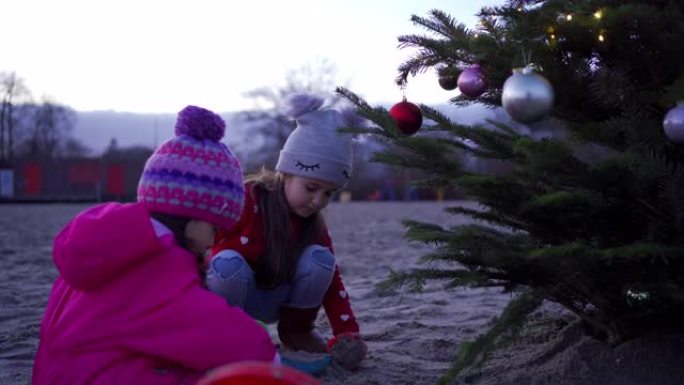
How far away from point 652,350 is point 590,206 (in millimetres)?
633

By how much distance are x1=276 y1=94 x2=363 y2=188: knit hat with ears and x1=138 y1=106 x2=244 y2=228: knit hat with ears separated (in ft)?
2.81

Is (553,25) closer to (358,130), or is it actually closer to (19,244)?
(358,130)

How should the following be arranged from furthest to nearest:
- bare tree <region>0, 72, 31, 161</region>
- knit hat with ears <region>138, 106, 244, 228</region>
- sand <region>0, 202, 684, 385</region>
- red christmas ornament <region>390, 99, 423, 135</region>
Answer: bare tree <region>0, 72, 31, 161</region> < red christmas ornament <region>390, 99, 423, 135</region> < sand <region>0, 202, 684, 385</region> < knit hat with ears <region>138, 106, 244, 228</region>

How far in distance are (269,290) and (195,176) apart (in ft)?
3.76

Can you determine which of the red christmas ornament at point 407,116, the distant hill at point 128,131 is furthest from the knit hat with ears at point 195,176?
the distant hill at point 128,131

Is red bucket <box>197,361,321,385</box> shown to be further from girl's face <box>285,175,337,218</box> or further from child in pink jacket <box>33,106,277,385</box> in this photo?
girl's face <box>285,175,337,218</box>

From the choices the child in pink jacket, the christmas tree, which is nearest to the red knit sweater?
the christmas tree

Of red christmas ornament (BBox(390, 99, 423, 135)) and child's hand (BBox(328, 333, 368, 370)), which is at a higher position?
red christmas ornament (BBox(390, 99, 423, 135))

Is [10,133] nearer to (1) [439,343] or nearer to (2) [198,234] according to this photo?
(1) [439,343]

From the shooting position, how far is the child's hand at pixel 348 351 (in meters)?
2.77

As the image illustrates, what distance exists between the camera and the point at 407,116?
2408 millimetres

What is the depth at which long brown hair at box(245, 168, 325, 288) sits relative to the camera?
115 inches

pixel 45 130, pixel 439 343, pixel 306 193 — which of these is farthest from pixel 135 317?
pixel 45 130

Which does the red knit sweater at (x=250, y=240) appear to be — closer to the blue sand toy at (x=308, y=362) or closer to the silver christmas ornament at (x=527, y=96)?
the blue sand toy at (x=308, y=362)
